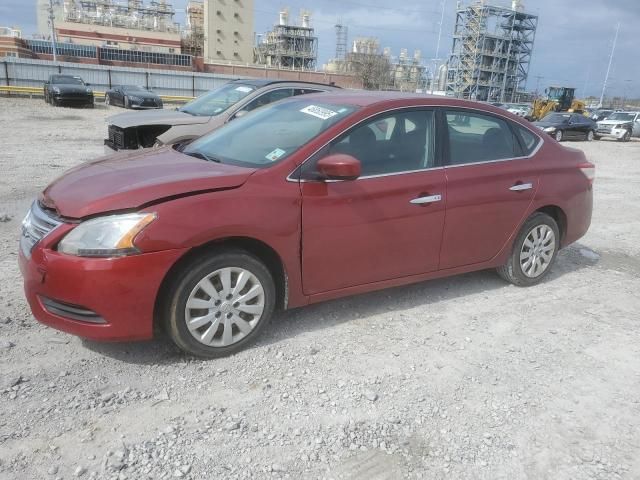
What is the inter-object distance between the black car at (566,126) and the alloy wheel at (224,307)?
983 inches

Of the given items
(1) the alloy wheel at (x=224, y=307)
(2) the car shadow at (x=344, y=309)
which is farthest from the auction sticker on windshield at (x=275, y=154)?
(2) the car shadow at (x=344, y=309)

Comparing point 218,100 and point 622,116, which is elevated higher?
point 218,100

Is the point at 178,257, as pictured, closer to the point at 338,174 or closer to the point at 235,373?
the point at 235,373

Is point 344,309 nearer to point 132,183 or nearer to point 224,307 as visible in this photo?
point 224,307

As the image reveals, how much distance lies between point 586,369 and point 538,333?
1.71ft

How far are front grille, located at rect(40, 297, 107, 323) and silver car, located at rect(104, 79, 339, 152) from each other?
4491 mm

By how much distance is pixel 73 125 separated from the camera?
18875mm

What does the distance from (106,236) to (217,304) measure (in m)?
0.78

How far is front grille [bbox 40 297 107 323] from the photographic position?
9.91 feet

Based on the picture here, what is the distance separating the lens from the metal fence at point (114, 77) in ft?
107

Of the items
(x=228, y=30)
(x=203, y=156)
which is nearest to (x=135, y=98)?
(x=203, y=156)

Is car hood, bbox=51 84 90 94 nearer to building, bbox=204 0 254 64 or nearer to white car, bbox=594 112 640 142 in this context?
white car, bbox=594 112 640 142

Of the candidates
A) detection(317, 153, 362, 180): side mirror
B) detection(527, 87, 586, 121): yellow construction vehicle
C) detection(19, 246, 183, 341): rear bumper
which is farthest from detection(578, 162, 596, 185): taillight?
detection(527, 87, 586, 121): yellow construction vehicle

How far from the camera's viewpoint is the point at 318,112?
13.1 ft
